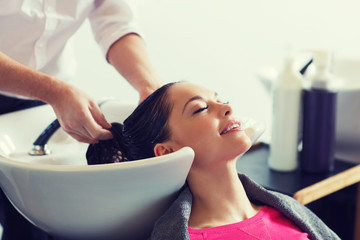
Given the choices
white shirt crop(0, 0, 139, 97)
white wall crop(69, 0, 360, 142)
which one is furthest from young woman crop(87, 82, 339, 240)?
white wall crop(69, 0, 360, 142)

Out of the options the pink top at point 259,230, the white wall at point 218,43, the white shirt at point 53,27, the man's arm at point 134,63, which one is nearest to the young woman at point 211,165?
the pink top at point 259,230

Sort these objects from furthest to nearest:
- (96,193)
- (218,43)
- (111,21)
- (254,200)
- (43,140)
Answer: (218,43) → (111,21) → (43,140) → (254,200) → (96,193)

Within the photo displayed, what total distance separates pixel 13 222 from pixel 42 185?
480 mm

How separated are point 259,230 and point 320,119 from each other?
0.61 meters

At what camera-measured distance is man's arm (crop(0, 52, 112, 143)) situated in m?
1.06

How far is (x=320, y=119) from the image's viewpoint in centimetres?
150

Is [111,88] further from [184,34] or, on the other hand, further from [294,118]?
[294,118]

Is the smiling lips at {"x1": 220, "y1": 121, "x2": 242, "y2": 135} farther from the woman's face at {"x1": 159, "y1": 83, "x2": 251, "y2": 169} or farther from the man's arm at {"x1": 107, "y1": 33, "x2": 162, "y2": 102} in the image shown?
the man's arm at {"x1": 107, "y1": 33, "x2": 162, "y2": 102}

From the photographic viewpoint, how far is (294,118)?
152 centimetres

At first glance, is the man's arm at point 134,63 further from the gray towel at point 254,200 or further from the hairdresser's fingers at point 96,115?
the gray towel at point 254,200

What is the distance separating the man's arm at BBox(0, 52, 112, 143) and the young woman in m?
0.07

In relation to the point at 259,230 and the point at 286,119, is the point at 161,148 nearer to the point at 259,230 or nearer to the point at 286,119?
Result: the point at 259,230

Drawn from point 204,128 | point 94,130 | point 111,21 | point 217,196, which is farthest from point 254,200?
point 111,21

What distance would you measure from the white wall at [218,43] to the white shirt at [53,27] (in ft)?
2.86
